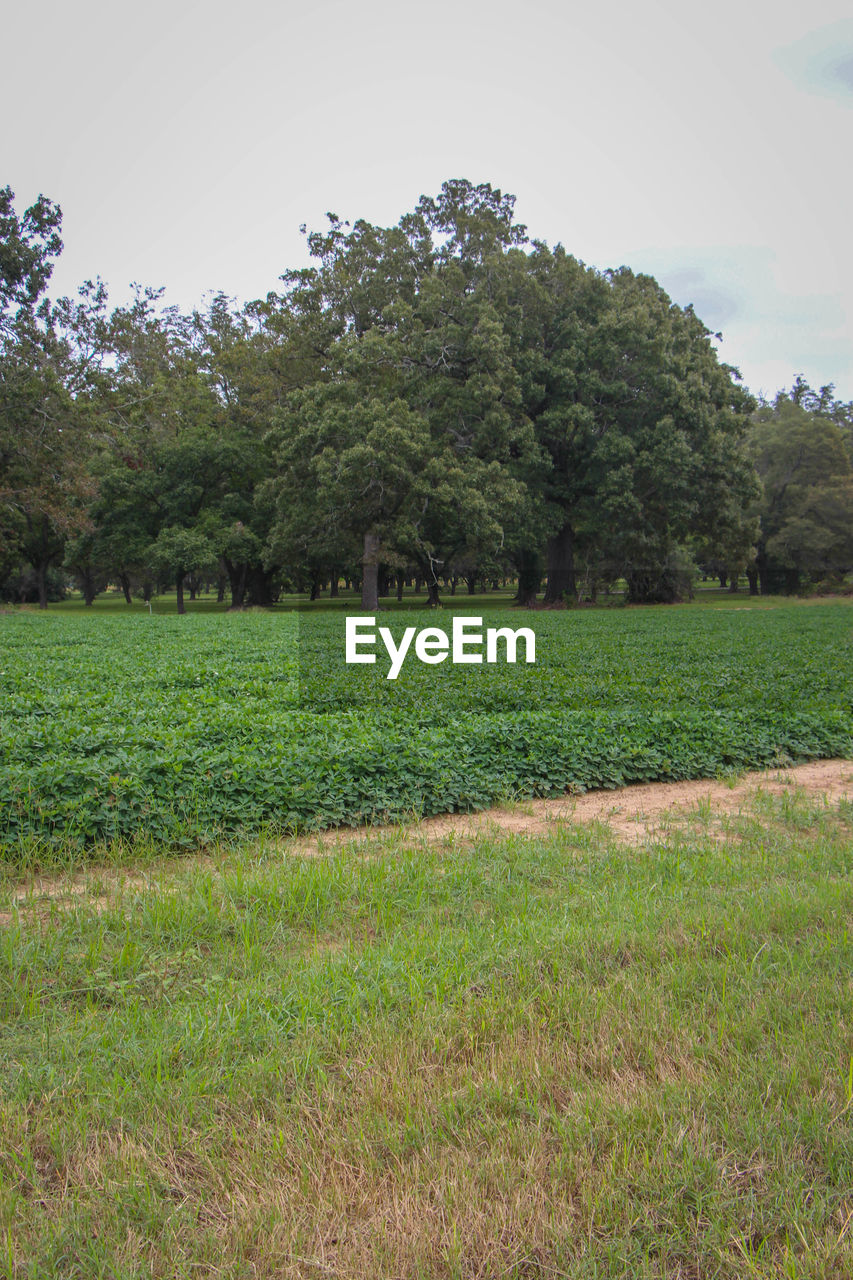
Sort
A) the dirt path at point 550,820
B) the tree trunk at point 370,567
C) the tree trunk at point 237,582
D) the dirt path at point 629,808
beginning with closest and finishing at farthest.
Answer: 1. the dirt path at point 550,820
2. the dirt path at point 629,808
3. the tree trunk at point 370,567
4. the tree trunk at point 237,582

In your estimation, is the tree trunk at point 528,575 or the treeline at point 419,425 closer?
the treeline at point 419,425

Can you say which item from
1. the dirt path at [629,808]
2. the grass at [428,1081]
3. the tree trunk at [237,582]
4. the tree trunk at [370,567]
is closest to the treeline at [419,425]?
the tree trunk at [370,567]

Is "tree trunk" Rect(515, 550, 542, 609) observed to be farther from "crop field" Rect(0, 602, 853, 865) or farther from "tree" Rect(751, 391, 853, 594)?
"crop field" Rect(0, 602, 853, 865)

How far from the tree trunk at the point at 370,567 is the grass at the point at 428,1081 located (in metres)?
34.1

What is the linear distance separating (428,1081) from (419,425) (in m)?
35.9

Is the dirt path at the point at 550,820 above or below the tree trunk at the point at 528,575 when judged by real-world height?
below

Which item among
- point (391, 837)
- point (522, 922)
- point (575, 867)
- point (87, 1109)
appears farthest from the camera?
point (391, 837)

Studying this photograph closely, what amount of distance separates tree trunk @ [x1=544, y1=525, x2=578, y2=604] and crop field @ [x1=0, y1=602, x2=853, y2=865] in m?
27.2

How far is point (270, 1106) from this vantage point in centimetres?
286

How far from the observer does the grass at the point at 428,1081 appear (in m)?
2.29

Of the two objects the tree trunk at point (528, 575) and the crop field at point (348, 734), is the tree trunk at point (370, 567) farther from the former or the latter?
the crop field at point (348, 734)

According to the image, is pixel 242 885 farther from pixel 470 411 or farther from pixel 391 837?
pixel 470 411

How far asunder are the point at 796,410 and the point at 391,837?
57838 millimetres

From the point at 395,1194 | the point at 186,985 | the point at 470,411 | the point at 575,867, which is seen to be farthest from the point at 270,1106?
the point at 470,411
